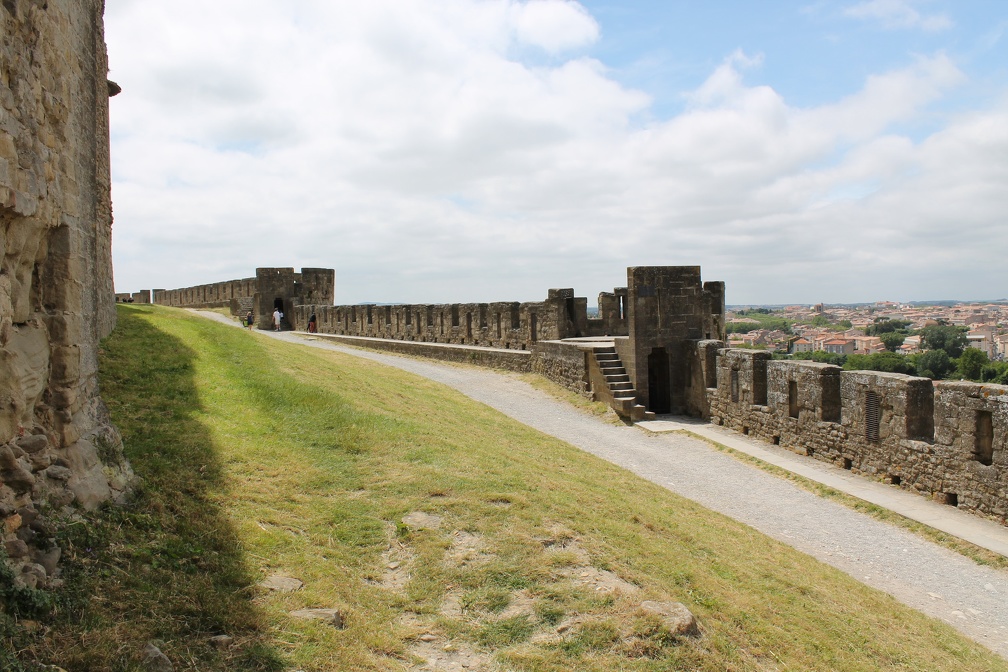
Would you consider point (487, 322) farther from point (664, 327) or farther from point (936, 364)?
point (936, 364)

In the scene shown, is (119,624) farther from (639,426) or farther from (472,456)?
(639,426)

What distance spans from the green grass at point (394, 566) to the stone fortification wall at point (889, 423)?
3629mm

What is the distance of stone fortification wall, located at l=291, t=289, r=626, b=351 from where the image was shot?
860 inches

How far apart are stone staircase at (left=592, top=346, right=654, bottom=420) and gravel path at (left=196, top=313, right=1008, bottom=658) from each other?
27.1 inches

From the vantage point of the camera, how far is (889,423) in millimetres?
10953

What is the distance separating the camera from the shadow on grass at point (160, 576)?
12.3 feet

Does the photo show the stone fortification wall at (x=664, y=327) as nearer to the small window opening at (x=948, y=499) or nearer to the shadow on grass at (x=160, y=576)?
the small window opening at (x=948, y=499)

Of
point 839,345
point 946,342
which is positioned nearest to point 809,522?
point 946,342

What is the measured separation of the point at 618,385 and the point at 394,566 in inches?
471

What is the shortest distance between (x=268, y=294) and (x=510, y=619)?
3392cm

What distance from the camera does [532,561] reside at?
5.63 metres

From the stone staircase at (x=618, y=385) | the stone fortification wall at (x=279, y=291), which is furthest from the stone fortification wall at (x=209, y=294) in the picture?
the stone staircase at (x=618, y=385)

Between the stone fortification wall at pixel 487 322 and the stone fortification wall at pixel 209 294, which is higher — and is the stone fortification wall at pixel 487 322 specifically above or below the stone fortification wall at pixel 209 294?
below

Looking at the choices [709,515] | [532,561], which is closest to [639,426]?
[709,515]
